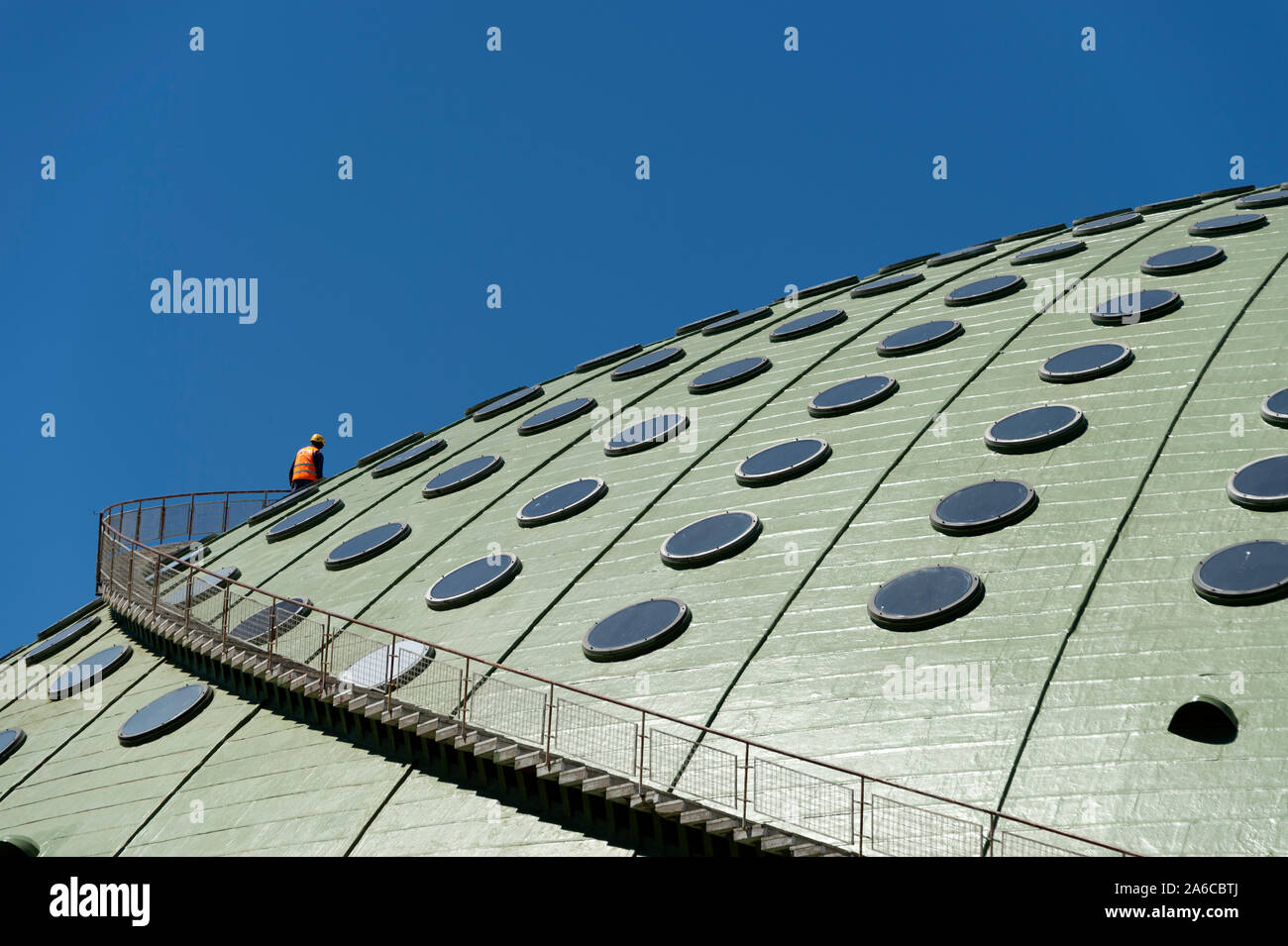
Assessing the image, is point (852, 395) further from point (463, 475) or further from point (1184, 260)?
point (463, 475)

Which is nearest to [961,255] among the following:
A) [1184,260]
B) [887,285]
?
[887,285]

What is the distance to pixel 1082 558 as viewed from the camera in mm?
22156

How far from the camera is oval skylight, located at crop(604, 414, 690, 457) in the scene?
106ft

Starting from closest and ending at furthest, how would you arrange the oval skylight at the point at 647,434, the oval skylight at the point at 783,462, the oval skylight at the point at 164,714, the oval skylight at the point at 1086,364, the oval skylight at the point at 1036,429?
the oval skylight at the point at 1036,429, the oval skylight at the point at 1086,364, the oval skylight at the point at 783,462, the oval skylight at the point at 164,714, the oval skylight at the point at 647,434

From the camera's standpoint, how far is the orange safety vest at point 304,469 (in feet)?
156

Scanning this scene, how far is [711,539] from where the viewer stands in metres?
26.4

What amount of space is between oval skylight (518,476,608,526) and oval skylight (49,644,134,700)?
10.6 m

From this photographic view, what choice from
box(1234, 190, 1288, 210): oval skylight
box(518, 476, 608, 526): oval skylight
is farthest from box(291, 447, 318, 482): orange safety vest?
box(1234, 190, 1288, 210): oval skylight

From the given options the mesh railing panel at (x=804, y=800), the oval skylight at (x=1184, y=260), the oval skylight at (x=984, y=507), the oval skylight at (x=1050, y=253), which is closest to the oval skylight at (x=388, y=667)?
the mesh railing panel at (x=804, y=800)

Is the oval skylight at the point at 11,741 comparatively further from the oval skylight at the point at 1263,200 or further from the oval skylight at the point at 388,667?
the oval skylight at the point at 1263,200

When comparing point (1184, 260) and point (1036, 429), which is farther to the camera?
point (1184, 260)

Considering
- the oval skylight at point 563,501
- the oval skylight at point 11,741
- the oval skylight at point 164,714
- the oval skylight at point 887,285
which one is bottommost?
the oval skylight at point 11,741

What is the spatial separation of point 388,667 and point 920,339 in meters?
14.5

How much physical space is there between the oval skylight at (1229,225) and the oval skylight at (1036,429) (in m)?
10.8
